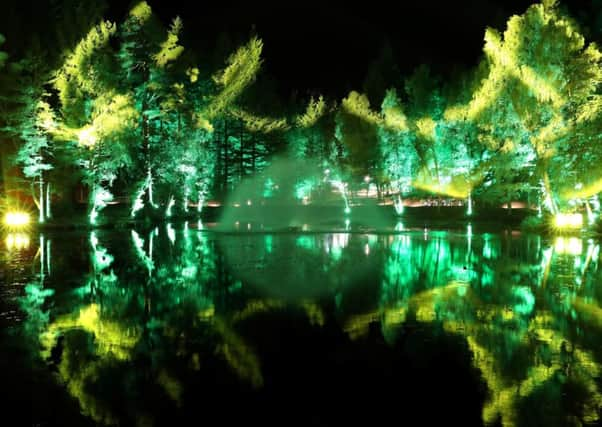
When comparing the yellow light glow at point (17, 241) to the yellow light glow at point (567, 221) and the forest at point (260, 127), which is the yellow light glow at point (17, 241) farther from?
the yellow light glow at point (567, 221)

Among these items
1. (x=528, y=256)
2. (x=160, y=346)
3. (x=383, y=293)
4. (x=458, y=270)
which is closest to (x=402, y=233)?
(x=528, y=256)

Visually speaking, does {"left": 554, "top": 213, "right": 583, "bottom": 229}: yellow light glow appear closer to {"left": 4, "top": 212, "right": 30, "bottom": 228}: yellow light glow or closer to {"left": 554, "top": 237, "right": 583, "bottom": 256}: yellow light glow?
{"left": 554, "top": 237, "right": 583, "bottom": 256}: yellow light glow

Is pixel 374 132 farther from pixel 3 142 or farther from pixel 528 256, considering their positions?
pixel 528 256

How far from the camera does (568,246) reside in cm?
2298

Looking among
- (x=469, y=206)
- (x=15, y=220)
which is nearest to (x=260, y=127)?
(x=469, y=206)

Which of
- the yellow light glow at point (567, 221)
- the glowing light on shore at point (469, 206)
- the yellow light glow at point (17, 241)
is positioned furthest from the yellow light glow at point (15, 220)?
the glowing light on shore at point (469, 206)

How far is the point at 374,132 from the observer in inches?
2083

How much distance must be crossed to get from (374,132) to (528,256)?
34630mm

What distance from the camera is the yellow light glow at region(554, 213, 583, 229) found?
95.1ft

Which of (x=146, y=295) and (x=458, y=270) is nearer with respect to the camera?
(x=146, y=295)

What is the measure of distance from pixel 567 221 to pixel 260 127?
113ft

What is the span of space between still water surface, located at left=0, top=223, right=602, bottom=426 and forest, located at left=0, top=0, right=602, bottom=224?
1586 centimetres

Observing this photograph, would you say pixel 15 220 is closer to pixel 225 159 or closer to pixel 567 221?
pixel 225 159

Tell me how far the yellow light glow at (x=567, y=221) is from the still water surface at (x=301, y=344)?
13.2m
